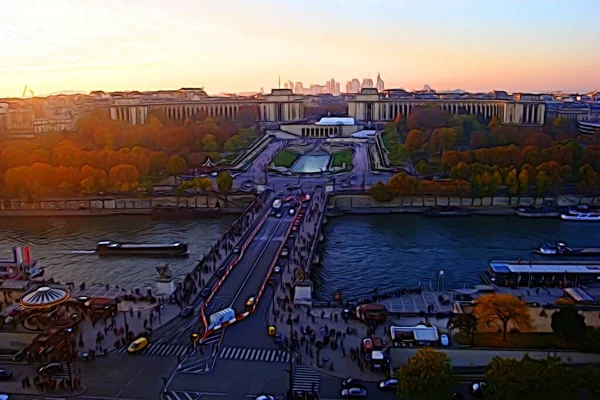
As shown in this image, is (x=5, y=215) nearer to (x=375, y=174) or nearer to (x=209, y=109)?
(x=375, y=174)

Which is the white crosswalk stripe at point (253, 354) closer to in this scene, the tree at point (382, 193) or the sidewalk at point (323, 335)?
the sidewalk at point (323, 335)

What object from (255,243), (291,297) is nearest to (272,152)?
(255,243)

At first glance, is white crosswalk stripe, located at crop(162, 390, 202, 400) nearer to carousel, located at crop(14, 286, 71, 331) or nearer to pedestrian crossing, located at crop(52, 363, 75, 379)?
pedestrian crossing, located at crop(52, 363, 75, 379)

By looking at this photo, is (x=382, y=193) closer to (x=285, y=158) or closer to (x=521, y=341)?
(x=521, y=341)

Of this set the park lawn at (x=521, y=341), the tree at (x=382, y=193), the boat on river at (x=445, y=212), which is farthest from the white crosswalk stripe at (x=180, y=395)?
the tree at (x=382, y=193)

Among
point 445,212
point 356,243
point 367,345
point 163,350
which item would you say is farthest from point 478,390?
point 445,212

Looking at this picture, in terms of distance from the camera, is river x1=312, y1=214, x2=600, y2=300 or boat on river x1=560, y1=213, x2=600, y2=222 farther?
boat on river x1=560, y1=213, x2=600, y2=222

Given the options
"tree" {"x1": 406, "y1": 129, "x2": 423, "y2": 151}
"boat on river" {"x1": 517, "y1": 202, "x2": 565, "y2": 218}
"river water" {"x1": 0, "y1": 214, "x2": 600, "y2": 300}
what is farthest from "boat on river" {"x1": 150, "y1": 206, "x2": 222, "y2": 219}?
"tree" {"x1": 406, "y1": 129, "x2": 423, "y2": 151}
